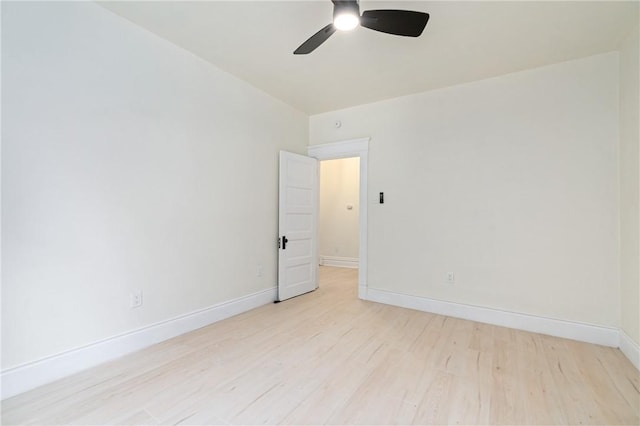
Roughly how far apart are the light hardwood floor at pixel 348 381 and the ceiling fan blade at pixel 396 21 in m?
2.37

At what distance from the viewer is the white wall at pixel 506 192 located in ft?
8.93

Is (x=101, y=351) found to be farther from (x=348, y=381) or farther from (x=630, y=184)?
(x=630, y=184)

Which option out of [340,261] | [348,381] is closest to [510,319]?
[348,381]

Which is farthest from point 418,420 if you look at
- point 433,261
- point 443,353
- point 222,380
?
point 433,261

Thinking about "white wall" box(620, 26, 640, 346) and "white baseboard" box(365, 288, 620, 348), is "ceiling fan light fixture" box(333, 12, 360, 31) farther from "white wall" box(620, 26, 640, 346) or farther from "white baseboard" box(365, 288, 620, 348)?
"white baseboard" box(365, 288, 620, 348)

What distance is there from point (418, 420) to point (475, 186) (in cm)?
253

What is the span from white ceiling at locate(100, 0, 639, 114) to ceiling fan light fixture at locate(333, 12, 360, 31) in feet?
1.51

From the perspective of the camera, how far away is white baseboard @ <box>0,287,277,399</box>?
72.8 inches

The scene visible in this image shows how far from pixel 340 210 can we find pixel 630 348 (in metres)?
5.10

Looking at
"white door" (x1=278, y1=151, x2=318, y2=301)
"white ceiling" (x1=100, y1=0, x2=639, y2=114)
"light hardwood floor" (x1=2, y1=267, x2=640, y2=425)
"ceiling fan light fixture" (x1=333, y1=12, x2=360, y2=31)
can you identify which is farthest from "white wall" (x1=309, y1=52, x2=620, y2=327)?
"ceiling fan light fixture" (x1=333, y1=12, x2=360, y2=31)

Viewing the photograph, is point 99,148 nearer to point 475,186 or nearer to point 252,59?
point 252,59

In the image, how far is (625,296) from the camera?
2523 millimetres

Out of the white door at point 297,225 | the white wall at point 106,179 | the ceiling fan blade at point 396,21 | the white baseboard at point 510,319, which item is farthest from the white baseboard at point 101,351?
the ceiling fan blade at point 396,21

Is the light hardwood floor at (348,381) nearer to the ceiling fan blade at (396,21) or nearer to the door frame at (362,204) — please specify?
the door frame at (362,204)
